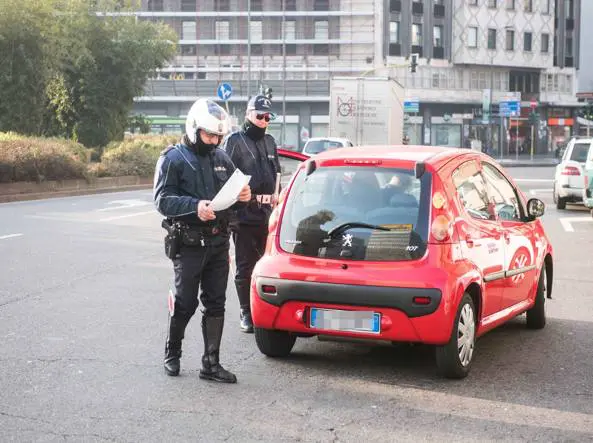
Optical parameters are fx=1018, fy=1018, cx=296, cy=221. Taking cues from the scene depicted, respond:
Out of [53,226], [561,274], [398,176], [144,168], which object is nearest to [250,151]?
[398,176]

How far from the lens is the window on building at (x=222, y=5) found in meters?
84.2

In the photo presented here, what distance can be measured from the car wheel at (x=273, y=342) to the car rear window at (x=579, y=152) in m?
18.5

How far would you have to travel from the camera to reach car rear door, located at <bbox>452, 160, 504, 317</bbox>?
22.0 ft

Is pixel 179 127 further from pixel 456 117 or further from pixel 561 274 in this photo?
pixel 561 274

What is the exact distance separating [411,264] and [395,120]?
1189 inches

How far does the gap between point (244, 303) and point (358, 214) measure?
176cm

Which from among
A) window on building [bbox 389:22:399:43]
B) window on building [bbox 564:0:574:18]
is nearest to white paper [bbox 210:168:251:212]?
window on building [bbox 389:22:399:43]

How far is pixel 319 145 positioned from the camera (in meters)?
31.0

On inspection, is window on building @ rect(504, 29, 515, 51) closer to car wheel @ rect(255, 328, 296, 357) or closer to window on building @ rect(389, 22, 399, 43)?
window on building @ rect(389, 22, 399, 43)

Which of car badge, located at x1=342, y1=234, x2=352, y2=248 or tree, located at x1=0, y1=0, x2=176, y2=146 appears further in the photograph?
tree, located at x1=0, y1=0, x2=176, y2=146

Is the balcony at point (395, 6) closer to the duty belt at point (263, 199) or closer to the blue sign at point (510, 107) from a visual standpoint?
the blue sign at point (510, 107)

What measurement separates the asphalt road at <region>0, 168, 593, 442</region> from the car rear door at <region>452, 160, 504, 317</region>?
51 centimetres

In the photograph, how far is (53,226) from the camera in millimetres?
17328

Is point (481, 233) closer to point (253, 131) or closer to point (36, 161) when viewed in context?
point (253, 131)
